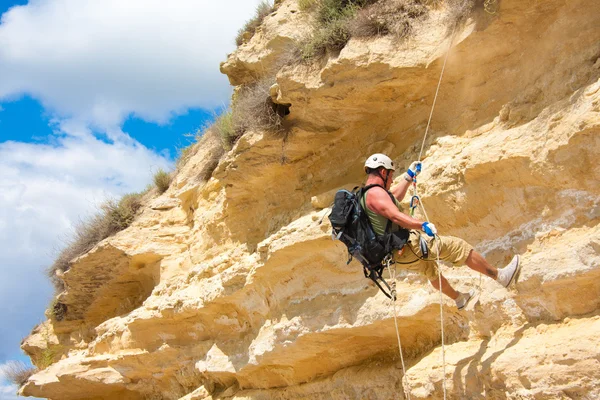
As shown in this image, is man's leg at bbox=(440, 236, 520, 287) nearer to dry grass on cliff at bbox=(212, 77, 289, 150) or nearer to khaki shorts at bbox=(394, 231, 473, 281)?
khaki shorts at bbox=(394, 231, 473, 281)

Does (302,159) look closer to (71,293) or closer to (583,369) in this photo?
(583,369)

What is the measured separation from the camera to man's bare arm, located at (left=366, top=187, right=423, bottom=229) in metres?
4.89

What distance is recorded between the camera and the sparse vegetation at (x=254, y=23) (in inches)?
430

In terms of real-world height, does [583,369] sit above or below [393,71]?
below

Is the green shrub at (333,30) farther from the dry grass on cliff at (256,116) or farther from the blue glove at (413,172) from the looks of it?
the blue glove at (413,172)

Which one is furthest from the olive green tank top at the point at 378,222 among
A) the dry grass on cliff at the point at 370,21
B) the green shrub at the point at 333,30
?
the green shrub at the point at 333,30

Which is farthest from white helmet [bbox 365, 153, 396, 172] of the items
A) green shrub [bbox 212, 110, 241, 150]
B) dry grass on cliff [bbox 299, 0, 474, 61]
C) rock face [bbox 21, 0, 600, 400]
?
green shrub [bbox 212, 110, 241, 150]

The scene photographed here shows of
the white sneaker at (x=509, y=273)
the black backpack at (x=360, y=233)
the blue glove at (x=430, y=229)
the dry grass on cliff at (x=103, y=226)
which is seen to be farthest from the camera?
the dry grass on cliff at (x=103, y=226)

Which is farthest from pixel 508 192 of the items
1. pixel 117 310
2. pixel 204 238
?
pixel 117 310

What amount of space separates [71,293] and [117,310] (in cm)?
107

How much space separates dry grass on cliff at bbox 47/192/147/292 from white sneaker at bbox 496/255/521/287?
893 centimetres

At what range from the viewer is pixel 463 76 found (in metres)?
6.53

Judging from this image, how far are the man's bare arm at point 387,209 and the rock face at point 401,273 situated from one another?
3.07 ft

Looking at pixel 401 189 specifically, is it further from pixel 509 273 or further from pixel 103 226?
pixel 103 226
